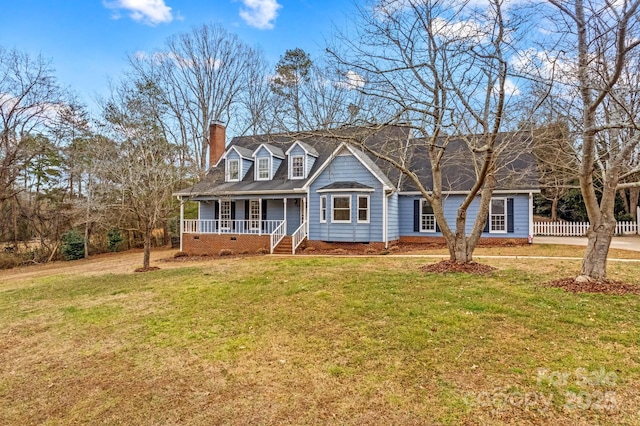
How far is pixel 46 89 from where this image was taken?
20.3 metres

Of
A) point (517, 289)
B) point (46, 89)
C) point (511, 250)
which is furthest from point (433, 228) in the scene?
point (46, 89)

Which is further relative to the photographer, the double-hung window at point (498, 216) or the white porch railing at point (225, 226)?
the white porch railing at point (225, 226)

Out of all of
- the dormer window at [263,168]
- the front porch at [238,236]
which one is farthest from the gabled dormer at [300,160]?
the front porch at [238,236]

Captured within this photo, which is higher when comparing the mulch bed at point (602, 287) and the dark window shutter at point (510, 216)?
the dark window shutter at point (510, 216)

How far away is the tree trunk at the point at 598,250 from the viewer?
746 cm

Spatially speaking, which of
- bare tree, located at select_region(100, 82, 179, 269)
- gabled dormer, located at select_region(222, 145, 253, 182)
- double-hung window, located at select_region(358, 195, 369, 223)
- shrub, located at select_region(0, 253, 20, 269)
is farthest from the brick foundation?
shrub, located at select_region(0, 253, 20, 269)

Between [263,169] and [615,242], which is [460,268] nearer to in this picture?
[615,242]

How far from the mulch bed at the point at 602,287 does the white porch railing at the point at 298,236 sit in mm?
11663

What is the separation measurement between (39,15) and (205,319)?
1503cm

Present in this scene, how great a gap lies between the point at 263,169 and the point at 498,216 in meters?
12.7

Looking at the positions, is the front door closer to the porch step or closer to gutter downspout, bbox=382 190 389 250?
the porch step

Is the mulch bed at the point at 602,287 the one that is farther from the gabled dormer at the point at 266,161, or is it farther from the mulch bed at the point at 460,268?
the gabled dormer at the point at 266,161

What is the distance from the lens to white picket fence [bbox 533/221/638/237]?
74.4ft

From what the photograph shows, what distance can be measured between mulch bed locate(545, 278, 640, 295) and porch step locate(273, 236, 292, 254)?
12.0 meters
